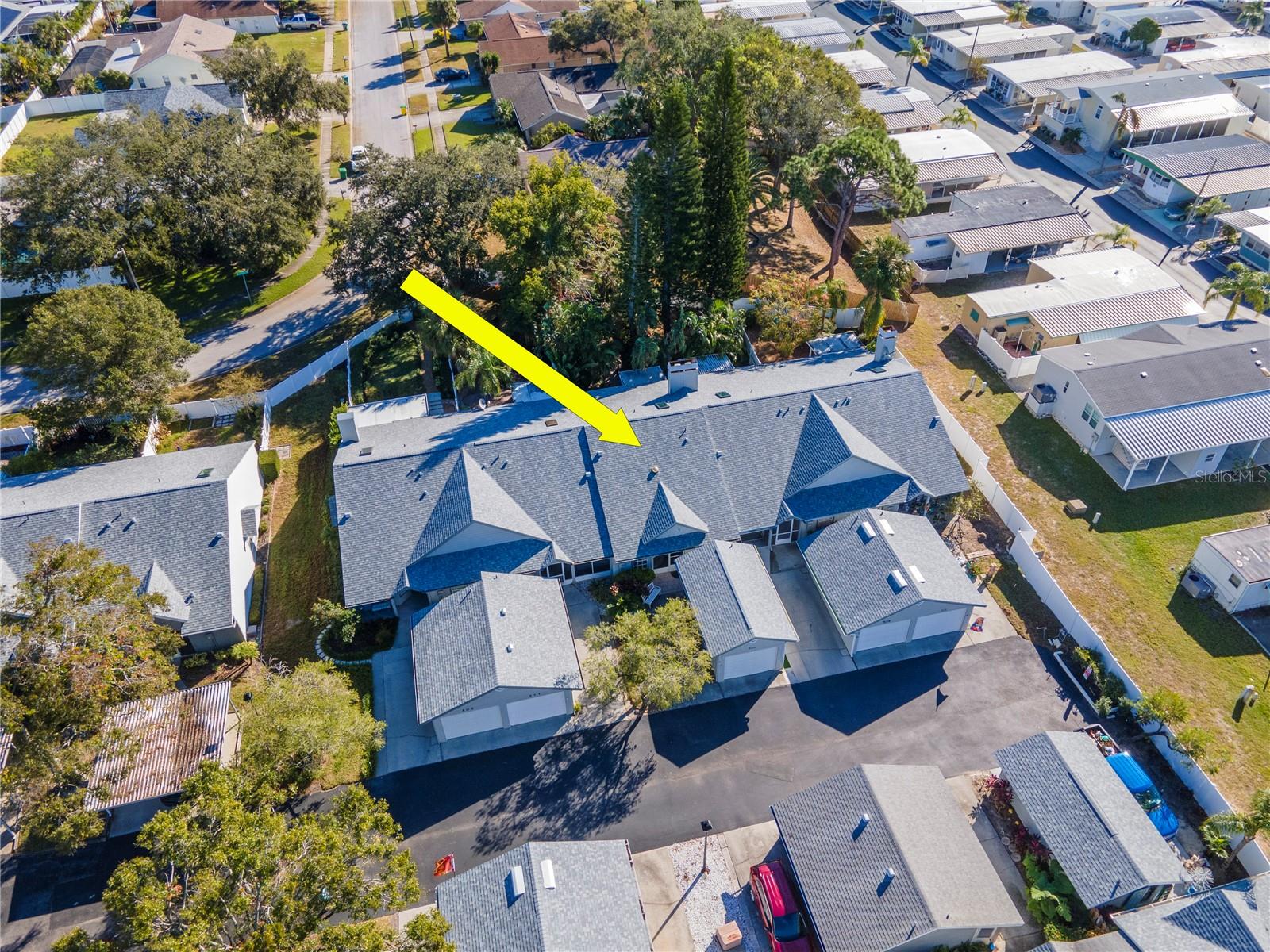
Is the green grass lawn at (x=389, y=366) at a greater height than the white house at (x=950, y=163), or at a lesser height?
lesser

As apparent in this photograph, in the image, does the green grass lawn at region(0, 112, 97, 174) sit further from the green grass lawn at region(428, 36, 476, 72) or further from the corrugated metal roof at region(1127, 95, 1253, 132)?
the corrugated metal roof at region(1127, 95, 1253, 132)

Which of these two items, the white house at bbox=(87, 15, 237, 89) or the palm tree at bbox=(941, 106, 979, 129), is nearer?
the palm tree at bbox=(941, 106, 979, 129)

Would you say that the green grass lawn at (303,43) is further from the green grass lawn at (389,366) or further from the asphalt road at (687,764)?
the asphalt road at (687,764)

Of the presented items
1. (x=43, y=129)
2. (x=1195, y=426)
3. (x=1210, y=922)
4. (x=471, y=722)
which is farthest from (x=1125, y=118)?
(x=43, y=129)

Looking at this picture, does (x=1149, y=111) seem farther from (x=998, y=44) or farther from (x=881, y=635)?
(x=881, y=635)

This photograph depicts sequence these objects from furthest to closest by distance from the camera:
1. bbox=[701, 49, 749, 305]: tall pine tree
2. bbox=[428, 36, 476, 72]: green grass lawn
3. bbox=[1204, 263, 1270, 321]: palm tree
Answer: bbox=[428, 36, 476, 72]: green grass lawn → bbox=[1204, 263, 1270, 321]: palm tree → bbox=[701, 49, 749, 305]: tall pine tree

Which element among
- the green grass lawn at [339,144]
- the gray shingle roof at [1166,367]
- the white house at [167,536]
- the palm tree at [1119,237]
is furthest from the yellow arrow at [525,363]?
the palm tree at [1119,237]

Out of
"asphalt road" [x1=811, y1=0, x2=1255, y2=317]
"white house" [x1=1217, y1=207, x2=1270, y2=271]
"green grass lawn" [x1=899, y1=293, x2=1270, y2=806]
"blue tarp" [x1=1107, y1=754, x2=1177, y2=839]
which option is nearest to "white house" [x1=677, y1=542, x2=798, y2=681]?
"blue tarp" [x1=1107, y1=754, x2=1177, y2=839]
